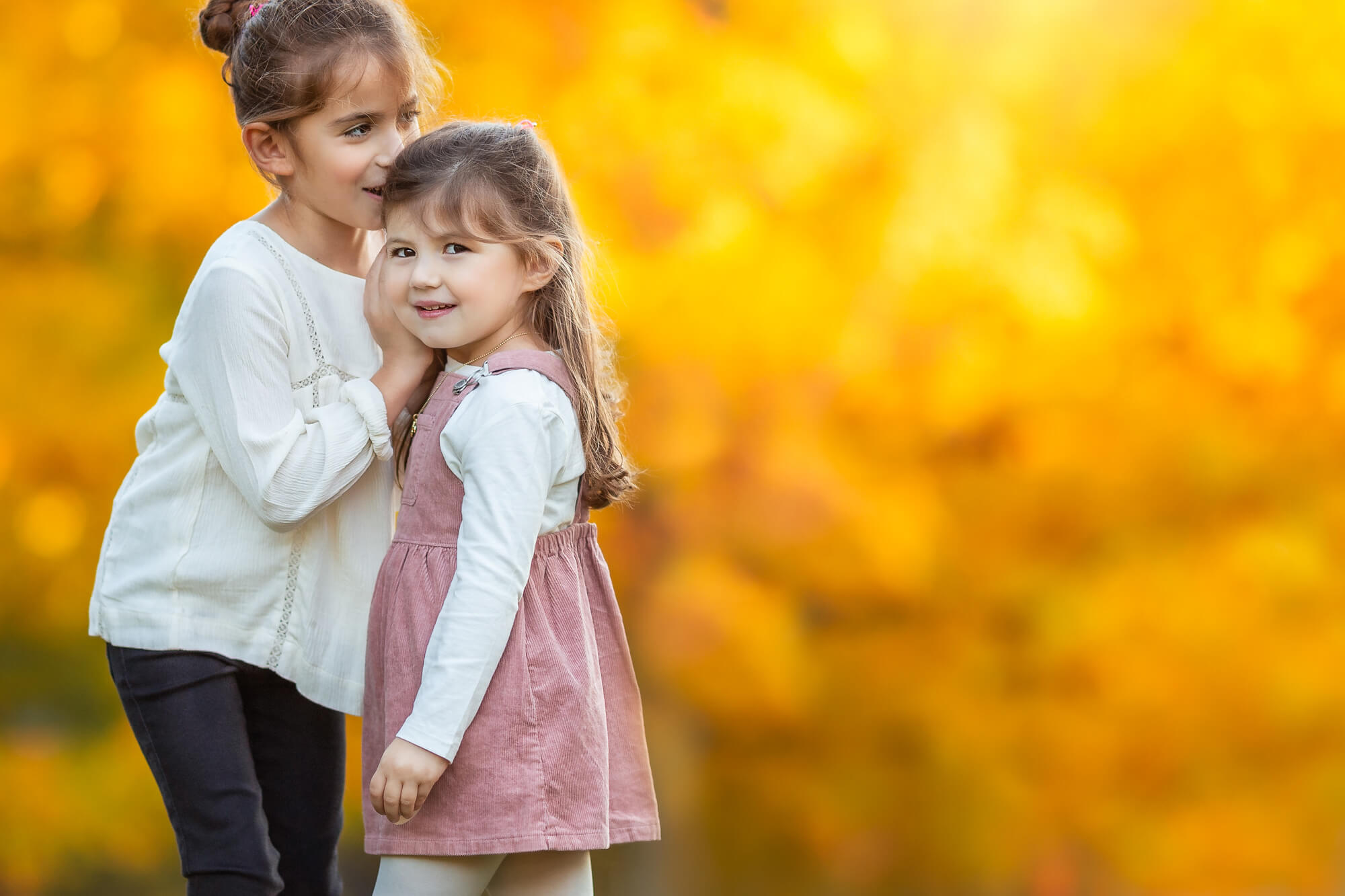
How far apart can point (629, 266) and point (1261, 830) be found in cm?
192

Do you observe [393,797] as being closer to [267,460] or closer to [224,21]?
[267,460]

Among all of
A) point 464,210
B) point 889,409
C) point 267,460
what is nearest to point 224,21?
point 464,210

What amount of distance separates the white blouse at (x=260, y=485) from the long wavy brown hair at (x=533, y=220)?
3.6 inches

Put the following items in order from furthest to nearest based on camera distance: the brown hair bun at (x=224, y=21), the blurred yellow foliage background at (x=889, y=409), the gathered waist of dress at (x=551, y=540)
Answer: the blurred yellow foliage background at (x=889, y=409) < the brown hair bun at (x=224, y=21) < the gathered waist of dress at (x=551, y=540)

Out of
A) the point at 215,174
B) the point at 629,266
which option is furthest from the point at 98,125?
the point at 629,266

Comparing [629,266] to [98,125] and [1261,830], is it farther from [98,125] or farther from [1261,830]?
[1261,830]

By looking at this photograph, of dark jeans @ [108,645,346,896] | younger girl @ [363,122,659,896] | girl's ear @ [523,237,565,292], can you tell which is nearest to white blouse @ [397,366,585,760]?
younger girl @ [363,122,659,896]

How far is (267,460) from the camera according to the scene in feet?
3.93

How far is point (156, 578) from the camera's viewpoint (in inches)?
49.8

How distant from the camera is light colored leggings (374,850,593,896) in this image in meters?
1.16

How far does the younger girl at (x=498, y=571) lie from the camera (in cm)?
114

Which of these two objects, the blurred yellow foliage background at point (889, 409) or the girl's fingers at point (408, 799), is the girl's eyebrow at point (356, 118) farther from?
the blurred yellow foliage background at point (889, 409)

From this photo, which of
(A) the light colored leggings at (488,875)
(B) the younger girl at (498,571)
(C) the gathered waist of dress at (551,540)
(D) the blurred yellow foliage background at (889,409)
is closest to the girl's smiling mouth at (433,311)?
(B) the younger girl at (498,571)

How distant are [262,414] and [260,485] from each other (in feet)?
0.22
